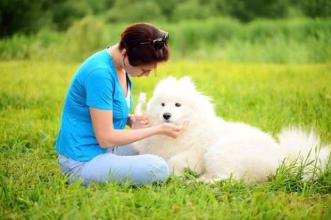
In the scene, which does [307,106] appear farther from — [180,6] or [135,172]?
[180,6]

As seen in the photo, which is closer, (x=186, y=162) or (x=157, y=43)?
(x=157, y=43)

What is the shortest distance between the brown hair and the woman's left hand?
722 millimetres

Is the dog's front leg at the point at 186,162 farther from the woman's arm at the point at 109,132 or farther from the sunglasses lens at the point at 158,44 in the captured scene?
the sunglasses lens at the point at 158,44

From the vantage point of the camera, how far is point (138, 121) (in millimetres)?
4102

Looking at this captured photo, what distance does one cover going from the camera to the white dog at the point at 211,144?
3.76m

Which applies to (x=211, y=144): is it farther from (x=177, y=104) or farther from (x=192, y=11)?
(x=192, y=11)

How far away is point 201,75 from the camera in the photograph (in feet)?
27.9

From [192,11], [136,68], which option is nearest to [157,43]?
[136,68]

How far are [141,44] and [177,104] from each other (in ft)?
2.53

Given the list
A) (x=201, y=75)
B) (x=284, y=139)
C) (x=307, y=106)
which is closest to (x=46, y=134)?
(x=284, y=139)

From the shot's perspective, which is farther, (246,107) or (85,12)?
(85,12)

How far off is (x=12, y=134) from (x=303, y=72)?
5392 mm

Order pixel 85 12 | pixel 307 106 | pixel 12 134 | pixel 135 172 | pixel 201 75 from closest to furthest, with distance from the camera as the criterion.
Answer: pixel 135 172
pixel 12 134
pixel 307 106
pixel 201 75
pixel 85 12

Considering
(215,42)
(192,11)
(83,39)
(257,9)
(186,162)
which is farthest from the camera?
(192,11)
